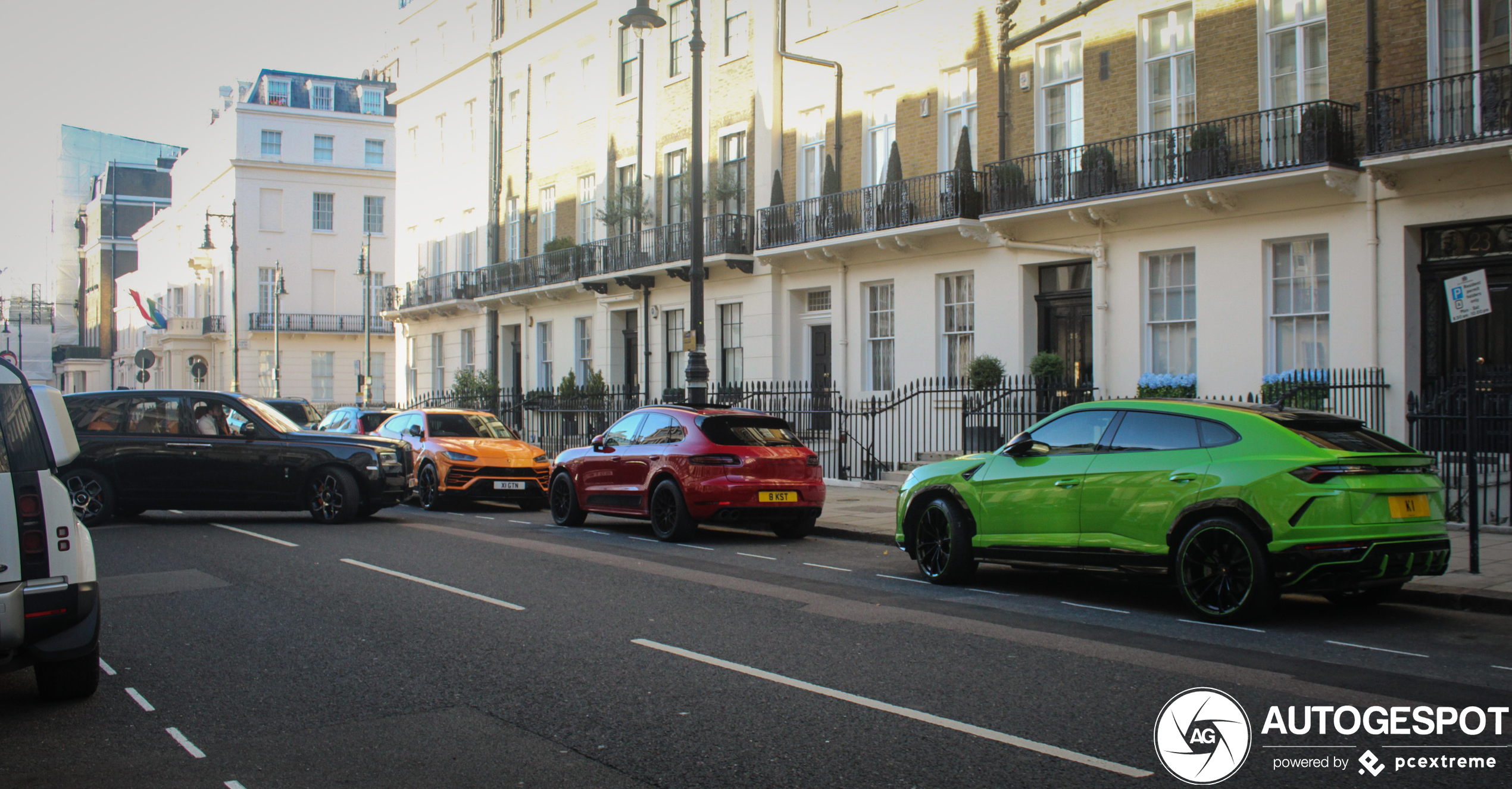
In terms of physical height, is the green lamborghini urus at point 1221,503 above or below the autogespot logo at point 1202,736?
above

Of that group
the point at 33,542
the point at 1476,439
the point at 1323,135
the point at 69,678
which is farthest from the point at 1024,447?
the point at 1323,135

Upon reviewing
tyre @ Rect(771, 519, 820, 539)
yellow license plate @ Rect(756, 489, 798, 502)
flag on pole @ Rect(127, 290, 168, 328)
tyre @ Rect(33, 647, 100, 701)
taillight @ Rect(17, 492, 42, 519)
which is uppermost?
flag on pole @ Rect(127, 290, 168, 328)

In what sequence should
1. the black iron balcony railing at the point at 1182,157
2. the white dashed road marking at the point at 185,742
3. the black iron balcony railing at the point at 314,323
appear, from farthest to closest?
the black iron balcony railing at the point at 314,323 < the black iron balcony railing at the point at 1182,157 < the white dashed road marking at the point at 185,742

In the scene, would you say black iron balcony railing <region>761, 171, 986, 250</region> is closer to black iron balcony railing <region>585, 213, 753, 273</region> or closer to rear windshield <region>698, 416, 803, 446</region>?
black iron balcony railing <region>585, 213, 753, 273</region>

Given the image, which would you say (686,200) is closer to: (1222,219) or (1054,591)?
(1222,219)

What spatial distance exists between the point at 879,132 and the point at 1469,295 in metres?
15.1

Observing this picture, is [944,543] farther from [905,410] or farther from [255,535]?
[905,410]

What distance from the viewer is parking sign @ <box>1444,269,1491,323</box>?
1003 cm

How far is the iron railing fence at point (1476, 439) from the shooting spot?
12.8m

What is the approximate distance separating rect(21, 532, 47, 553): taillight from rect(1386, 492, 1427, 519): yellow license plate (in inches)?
324

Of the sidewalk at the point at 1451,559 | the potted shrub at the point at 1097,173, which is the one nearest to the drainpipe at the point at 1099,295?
the potted shrub at the point at 1097,173

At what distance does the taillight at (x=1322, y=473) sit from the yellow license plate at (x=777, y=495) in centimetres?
666

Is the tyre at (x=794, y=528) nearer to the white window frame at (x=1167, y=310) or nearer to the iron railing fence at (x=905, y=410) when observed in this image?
the iron railing fence at (x=905, y=410)

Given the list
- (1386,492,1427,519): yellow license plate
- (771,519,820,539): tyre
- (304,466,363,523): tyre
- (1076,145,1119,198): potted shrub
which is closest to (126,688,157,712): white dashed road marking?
(1386,492,1427,519): yellow license plate
